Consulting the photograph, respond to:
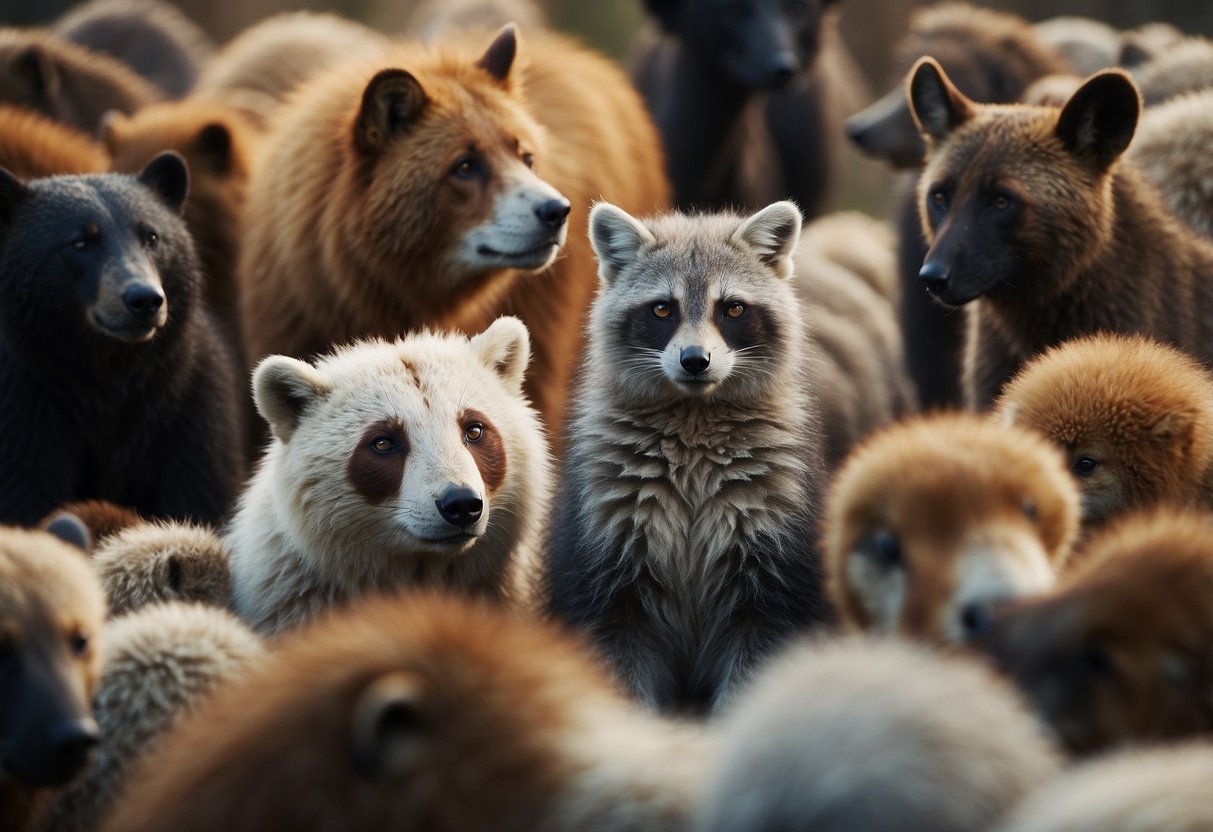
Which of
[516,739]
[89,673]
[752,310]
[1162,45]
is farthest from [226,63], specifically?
[516,739]

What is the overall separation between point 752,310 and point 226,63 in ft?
23.2

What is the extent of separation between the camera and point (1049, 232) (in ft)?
19.0

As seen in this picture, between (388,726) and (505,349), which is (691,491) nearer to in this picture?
(505,349)

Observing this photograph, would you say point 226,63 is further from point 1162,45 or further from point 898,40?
point 898,40

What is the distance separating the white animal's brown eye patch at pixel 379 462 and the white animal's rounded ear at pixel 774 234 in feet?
4.11

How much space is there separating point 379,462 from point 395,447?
0.07 metres

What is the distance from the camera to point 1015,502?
3871 mm

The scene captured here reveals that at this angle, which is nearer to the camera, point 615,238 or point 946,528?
point 946,528

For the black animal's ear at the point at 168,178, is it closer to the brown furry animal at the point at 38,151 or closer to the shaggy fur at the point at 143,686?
the brown furry animal at the point at 38,151

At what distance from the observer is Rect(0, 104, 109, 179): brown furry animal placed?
737 centimetres

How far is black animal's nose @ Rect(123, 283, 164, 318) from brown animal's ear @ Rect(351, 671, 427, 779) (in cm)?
282

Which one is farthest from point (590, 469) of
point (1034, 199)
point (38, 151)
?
point (38, 151)

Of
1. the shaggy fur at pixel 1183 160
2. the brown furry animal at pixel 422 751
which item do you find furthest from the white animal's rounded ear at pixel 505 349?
the shaggy fur at pixel 1183 160

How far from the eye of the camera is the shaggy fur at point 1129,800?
274cm
